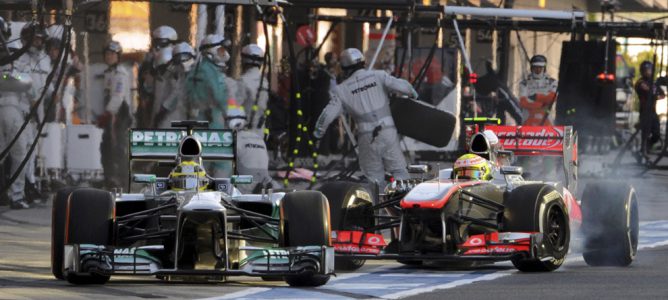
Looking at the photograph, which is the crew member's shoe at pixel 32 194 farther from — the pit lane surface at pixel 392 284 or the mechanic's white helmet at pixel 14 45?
the pit lane surface at pixel 392 284

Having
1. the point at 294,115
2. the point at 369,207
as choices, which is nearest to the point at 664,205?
the point at 294,115

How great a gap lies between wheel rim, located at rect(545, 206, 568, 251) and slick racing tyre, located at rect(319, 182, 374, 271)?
1.60m

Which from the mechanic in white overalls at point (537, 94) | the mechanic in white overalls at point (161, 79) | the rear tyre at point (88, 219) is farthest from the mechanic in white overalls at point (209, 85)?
the rear tyre at point (88, 219)

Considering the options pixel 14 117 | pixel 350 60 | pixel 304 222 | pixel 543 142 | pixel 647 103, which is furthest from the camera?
pixel 647 103

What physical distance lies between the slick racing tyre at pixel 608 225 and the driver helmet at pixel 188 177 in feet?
12.7

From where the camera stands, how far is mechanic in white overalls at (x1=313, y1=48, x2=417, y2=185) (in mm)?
25938

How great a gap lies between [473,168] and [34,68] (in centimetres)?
948

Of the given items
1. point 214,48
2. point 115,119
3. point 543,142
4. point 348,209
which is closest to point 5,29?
point 115,119

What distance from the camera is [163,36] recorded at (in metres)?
26.5

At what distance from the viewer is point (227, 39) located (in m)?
27.4

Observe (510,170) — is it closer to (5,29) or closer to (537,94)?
(5,29)

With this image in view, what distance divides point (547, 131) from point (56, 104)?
878 cm

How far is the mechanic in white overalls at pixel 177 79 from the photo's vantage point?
2656 centimetres

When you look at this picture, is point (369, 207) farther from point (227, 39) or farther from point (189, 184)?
point (227, 39)
